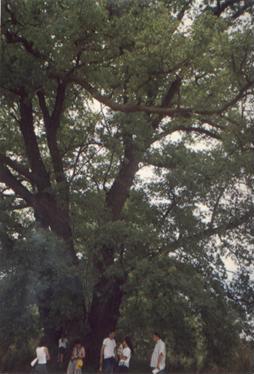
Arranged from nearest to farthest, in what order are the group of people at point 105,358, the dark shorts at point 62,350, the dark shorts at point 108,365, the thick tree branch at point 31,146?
the group of people at point 105,358
the dark shorts at point 108,365
the dark shorts at point 62,350
the thick tree branch at point 31,146

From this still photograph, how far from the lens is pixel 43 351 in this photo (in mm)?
11922

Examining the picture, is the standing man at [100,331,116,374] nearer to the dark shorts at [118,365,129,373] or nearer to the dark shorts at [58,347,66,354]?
the dark shorts at [118,365,129,373]

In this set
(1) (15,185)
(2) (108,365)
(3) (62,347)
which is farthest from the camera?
(1) (15,185)

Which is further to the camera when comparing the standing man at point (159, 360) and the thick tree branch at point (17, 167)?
the thick tree branch at point (17, 167)

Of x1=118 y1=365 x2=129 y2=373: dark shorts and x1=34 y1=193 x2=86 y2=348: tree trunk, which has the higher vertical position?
x1=34 y1=193 x2=86 y2=348: tree trunk

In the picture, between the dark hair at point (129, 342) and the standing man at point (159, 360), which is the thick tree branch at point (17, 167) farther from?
the standing man at point (159, 360)

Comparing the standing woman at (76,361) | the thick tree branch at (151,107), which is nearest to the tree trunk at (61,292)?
the standing woman at (76,361)

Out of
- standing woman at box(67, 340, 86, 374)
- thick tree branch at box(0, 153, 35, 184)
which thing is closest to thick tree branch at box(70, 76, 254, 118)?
thick tree branch at box(0, 153, 35, 184)

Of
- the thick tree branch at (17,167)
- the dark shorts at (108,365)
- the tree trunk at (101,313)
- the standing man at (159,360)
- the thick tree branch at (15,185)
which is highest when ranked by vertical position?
the thick tree branch at (17,167)

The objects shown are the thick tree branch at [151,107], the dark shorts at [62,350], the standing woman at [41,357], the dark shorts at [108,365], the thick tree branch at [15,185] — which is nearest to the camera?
the standing woman at [41,357]

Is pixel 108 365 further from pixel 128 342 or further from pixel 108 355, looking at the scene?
pixel 128 342

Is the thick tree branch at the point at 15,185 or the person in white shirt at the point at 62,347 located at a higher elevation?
the thick tree branch at the point at 15,185

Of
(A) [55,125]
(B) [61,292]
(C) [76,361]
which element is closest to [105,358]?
(C) [76,361]

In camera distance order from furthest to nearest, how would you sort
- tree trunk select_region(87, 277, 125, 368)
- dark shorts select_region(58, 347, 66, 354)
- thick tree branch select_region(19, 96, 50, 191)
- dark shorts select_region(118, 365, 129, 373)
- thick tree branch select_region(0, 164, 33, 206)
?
1. thick tree branch select_region(19, 96, 50, 191)
2. thick tree branch select_region(0, 164, 33, 206)
3. dark shorts select_region(58, 347, 66, 354)
4. tree trunk select_region(87, 277, 125, 368)
5. dark shorts select_region(118, 365, 129, 373)
